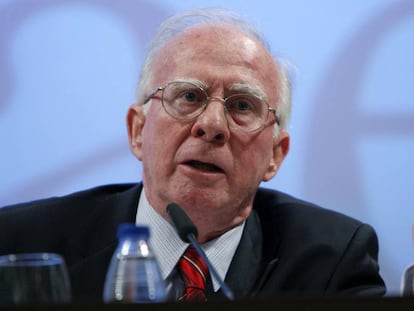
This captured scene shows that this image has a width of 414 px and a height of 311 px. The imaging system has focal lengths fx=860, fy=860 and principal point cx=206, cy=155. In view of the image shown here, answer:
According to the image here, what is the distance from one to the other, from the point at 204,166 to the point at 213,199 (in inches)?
3.8

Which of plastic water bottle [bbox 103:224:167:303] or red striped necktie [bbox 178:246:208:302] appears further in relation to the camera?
red striped necktie [bbox 178:246:208:302]

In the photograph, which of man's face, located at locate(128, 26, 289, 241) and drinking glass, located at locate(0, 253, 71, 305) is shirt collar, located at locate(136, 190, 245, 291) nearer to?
man's face, located at locate(128, 26, 289, 241)

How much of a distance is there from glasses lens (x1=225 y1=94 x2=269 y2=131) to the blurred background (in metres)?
0.23

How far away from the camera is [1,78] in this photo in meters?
2.68

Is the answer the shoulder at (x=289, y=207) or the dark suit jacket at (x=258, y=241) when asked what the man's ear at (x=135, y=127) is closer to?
the dark suit jacket at (x=258, y=241)

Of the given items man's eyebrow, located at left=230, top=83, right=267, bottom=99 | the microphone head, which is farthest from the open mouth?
the microphone head

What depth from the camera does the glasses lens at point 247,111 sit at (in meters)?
2.47

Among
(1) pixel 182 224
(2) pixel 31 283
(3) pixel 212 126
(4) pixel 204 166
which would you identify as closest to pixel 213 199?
(4) pixel 204 166

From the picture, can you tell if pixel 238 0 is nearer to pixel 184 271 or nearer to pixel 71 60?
pixel 71 60

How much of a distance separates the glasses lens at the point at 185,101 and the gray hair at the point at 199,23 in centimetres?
13

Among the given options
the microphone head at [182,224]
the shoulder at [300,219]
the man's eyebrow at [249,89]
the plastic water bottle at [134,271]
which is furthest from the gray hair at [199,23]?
the plastic water bottle at [134,271]

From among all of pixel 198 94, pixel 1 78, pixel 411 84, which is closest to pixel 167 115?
pixel 198 94

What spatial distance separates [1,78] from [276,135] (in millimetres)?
875

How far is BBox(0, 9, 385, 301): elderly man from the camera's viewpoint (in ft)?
7.82
